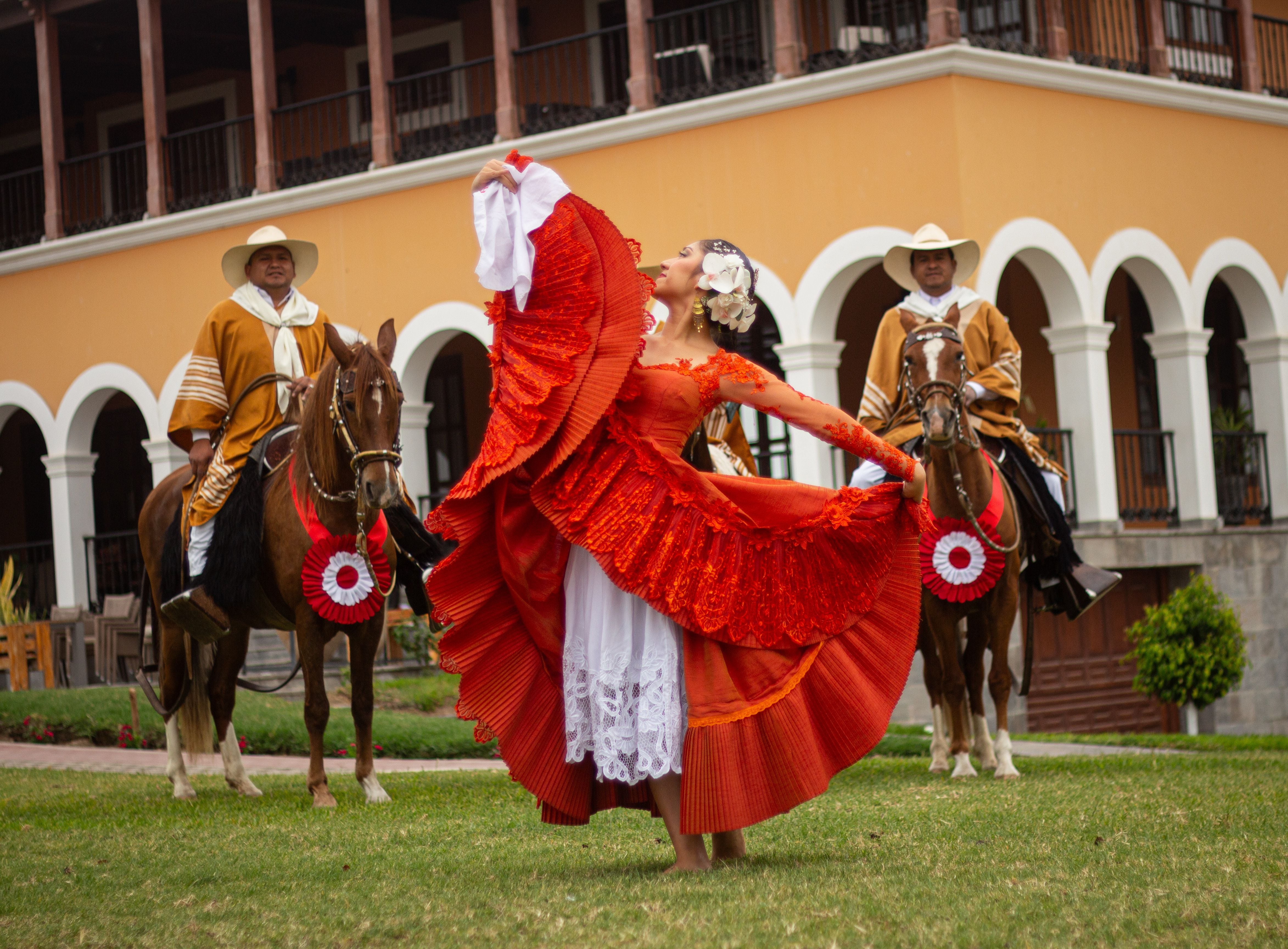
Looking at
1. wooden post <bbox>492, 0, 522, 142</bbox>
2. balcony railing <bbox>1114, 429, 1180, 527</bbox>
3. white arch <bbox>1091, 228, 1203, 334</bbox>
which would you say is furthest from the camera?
wooden post <bbox>492, 0, 522, 142</bbox>

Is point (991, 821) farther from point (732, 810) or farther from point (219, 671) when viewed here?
point (219, 671)

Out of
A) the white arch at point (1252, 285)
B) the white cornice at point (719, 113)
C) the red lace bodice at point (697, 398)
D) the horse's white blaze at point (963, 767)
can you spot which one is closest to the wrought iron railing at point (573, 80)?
the white cornice at point (719, 113)

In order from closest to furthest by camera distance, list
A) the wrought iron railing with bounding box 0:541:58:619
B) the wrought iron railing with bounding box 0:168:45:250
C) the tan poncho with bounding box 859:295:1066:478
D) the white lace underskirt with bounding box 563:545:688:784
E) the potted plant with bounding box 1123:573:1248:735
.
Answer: the white lace underskirt with bounding box 563:545:688:784, the tan poncho with bounding box 859:295:1066:478, the potted plant with bounding box 1123:573:1248:735, the wrought iron railing with bounding box 0:168:45:250, the wrought iron railing with bounding box 0:541:58:619

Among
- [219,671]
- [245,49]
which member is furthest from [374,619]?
[245,49]

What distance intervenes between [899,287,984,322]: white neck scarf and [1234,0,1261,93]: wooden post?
11319 mm

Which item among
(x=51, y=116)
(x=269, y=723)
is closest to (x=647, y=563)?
(x=269, y=723)

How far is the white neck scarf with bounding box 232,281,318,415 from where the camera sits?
8.65 m

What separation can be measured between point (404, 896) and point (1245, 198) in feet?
54.5

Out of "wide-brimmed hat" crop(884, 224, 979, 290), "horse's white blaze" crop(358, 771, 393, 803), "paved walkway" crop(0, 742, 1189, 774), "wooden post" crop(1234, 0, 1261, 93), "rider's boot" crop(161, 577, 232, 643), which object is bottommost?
"paved walkway" crop(0, 742, 1189, 774)

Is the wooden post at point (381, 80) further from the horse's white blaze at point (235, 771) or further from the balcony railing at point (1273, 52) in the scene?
the horse's white blaze at point (235, 771)

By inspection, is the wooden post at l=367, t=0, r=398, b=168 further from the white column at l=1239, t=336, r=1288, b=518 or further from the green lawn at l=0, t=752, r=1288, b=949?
the green lawn at l=0, t=752, r=1288, b=949

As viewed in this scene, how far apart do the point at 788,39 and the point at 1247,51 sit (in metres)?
6.14

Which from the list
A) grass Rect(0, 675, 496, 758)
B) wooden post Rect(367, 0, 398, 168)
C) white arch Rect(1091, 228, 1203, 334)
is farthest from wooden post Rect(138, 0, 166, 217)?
white arch Rect(1091, 228, 1203, 334)

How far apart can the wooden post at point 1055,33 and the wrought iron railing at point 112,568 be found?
12.5 m
